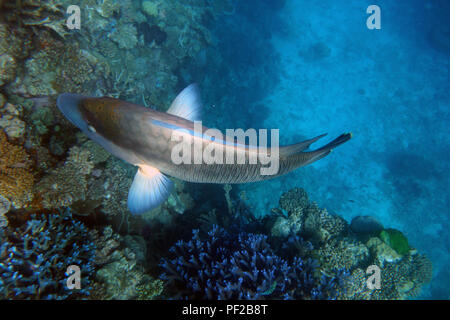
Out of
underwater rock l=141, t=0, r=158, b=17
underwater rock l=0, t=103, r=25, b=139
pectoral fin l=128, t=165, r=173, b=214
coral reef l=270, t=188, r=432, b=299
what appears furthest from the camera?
underwater rock l=141, t=0, r=158, b=17

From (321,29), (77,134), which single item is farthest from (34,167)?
(321,29)

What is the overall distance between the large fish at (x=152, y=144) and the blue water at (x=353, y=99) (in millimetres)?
9733

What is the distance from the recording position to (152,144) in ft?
7.59

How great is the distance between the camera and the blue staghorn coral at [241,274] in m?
3.51

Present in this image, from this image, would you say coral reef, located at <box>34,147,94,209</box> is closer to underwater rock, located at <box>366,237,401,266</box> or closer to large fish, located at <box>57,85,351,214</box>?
large fish, located at <box>57,85,351,214</box>

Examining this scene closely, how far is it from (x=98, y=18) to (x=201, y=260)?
783 cm

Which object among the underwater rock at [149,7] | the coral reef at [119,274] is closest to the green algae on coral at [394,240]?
the coral reef at [119,274]

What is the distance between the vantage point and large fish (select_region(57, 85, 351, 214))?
7.27 feet

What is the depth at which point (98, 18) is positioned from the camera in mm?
6898

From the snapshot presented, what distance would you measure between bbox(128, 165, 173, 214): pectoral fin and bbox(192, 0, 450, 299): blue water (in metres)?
9.68

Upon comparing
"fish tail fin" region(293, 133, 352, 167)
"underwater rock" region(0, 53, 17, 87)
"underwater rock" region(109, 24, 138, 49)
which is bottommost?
"fish tail fin" region(293, 133, 352, 167)

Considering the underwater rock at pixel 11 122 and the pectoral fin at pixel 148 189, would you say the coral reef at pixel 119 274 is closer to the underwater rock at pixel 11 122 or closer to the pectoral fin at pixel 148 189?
the pectoral fin at pixel 148 189
